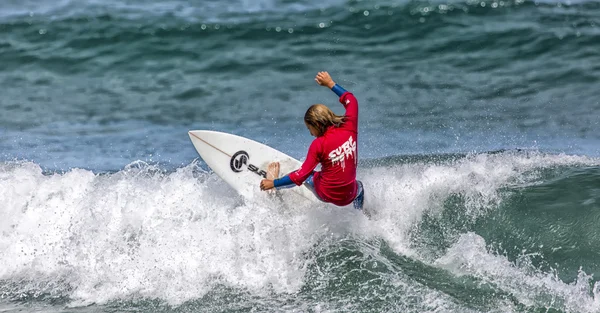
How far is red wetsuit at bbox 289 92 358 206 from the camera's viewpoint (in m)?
6.49

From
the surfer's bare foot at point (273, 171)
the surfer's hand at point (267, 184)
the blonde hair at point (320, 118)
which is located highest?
the blonde hair at point (320, 118)

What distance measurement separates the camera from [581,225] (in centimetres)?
743

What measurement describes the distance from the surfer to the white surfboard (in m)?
1.03

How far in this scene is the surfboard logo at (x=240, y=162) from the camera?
805cm

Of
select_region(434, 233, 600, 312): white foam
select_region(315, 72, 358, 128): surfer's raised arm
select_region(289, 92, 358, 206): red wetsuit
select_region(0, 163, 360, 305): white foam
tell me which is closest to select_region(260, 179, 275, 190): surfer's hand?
select_region(289, 92, 358, 206): red wetsuit

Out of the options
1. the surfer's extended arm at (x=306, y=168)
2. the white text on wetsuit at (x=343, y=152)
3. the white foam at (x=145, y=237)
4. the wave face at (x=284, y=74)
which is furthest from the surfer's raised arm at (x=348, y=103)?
the wave face at (x=284, y=74)

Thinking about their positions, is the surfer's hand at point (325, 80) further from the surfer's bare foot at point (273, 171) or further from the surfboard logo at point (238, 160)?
the surfboard logo at point (238, 160)

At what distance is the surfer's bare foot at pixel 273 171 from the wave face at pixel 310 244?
0.26 metres

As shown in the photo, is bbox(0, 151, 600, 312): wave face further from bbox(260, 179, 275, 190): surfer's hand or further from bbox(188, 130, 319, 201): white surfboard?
bbox(260, 179, 275, 190): surfer's hand

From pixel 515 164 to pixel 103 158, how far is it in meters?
5.73

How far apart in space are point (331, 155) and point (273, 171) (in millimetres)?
1208

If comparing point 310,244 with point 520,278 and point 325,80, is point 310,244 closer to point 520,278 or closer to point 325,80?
point 325,80

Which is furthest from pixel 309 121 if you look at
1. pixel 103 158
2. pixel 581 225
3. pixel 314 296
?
pixel 103 158

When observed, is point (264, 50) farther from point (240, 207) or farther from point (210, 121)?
point (240, 207)
